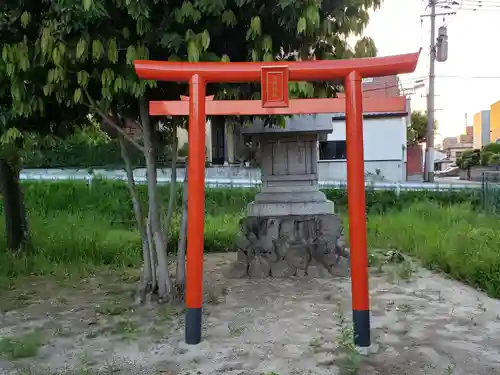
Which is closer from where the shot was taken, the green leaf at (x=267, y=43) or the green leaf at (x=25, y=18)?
the green leaf at (x=267, y=43)

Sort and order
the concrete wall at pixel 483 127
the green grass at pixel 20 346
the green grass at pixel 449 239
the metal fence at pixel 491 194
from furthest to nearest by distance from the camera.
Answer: the concrete wall at pixel 483 127
the metal fence at pixel 491 194
the green grass at pixel 449 239
the green grass at pixel 20 346

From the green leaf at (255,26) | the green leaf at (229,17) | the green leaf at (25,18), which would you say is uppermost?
the green leaf at (25,18)

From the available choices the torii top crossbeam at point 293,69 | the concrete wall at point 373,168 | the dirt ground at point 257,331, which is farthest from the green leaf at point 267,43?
the concrete wall at point 373,168

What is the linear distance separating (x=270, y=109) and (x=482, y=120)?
3867 centimetres

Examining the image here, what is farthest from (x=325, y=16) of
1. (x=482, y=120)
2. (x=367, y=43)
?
(x=482, y=120)

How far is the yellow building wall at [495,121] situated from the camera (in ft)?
103

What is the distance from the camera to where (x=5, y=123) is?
14.3 ft

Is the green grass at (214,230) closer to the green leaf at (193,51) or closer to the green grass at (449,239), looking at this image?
the green grass at (449,239)

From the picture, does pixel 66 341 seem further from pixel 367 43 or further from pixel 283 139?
pixel 283 139

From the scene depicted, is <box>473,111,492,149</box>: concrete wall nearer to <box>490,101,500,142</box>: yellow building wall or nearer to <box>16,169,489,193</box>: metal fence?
<box>490,101,500,142</box>: yellow building wall

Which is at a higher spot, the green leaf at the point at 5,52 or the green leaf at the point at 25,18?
Result: the green leaf at the point at 25,18

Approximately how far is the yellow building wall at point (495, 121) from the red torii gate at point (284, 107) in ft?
102

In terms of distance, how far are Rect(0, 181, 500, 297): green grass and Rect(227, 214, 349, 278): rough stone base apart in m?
1.42

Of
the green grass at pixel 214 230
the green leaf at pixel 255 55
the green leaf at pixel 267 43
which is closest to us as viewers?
the green leaf at pixel 267 43
